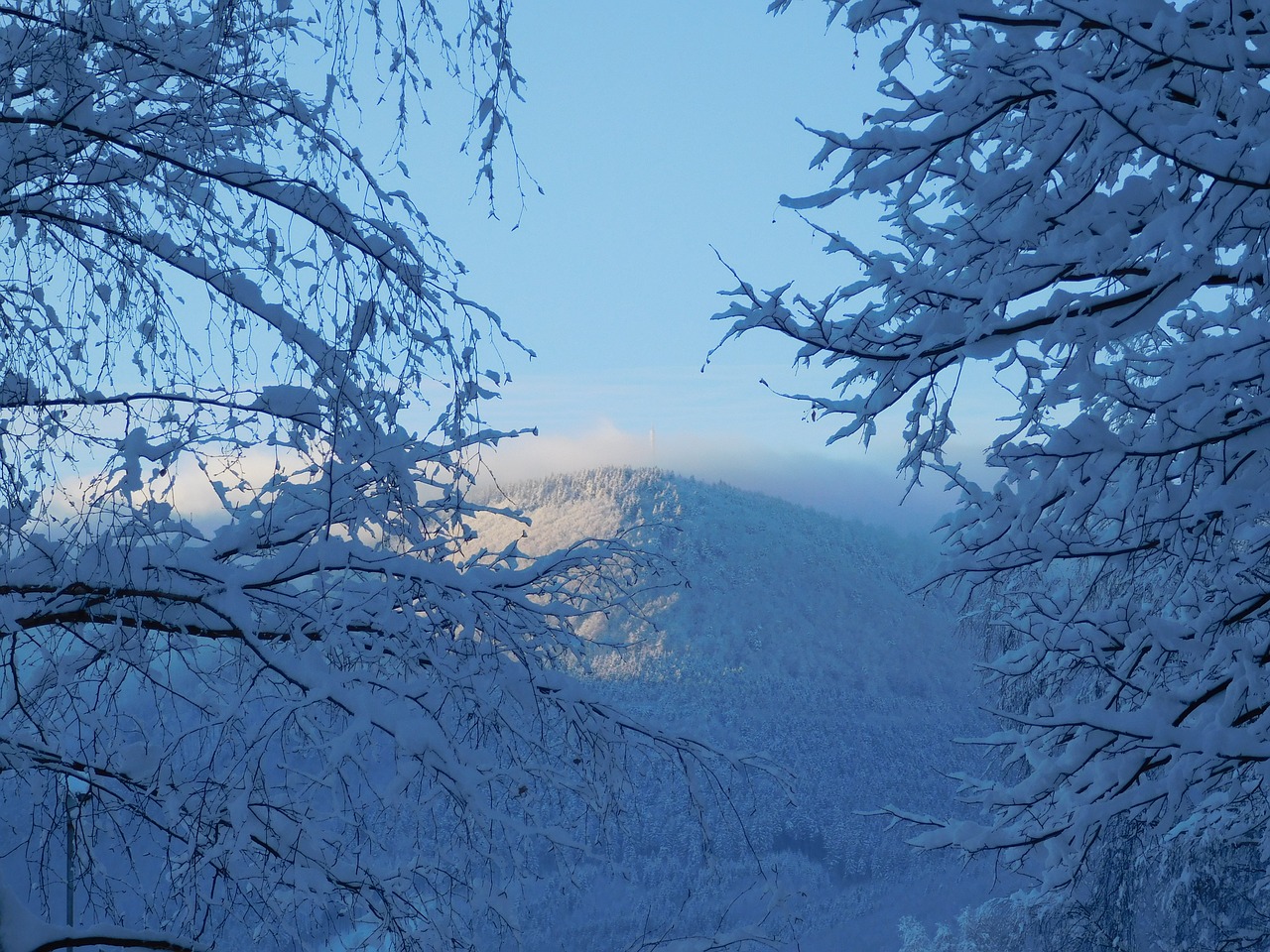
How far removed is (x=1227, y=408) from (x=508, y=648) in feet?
7.88

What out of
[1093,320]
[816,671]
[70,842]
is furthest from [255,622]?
[816,671]

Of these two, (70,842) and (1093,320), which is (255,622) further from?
(1093,320)

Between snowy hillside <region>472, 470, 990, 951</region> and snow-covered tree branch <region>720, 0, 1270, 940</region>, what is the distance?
31446 millimetres

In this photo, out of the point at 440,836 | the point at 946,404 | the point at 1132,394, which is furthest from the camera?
the point at 946,404

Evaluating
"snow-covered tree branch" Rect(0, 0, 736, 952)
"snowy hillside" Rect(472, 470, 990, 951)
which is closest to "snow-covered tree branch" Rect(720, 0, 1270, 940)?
"snow-covered tree branch" Rect(0, 0, 736, 952)

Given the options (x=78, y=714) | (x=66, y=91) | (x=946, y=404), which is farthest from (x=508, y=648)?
(x=66, y=91)

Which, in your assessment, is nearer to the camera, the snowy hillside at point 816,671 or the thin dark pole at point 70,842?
the thin dark pole at point 70,842

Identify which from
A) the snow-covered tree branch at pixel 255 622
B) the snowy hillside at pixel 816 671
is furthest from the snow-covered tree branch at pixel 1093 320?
the snowy hillside at pixel 816 671

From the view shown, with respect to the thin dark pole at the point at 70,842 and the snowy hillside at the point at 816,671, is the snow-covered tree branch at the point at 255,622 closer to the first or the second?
the thin dark pole at the point at 70,842

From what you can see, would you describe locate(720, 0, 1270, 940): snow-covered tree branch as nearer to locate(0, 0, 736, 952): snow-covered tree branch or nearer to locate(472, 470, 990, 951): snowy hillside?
locate(0, 0, 736, 952): snow-covered tree branch

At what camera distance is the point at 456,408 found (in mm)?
2988

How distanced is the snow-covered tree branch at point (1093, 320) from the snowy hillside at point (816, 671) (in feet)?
103

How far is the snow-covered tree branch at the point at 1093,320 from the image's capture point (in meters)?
2.83

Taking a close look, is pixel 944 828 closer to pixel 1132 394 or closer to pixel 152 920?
pixel 1132 394
